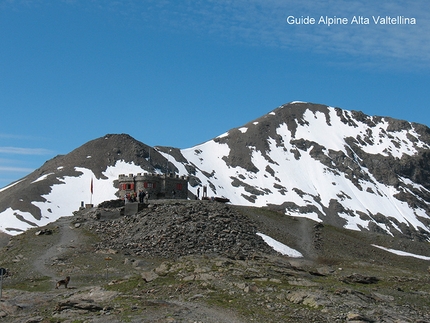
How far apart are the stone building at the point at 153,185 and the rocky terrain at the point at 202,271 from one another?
7.63 m

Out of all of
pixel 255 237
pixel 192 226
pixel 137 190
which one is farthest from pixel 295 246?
pixel 137 190

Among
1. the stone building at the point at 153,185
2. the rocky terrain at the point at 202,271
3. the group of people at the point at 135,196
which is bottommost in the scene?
the rocky terrain at the point at 202,271

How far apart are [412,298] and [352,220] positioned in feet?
522

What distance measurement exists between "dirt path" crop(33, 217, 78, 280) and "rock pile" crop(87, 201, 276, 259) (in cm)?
254

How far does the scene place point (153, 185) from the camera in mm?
77188

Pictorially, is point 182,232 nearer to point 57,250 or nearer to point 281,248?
point 281,248

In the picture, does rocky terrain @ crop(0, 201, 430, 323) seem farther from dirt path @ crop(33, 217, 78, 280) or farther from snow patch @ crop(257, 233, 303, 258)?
snow patch @ crop(257, 233, 303, 258)

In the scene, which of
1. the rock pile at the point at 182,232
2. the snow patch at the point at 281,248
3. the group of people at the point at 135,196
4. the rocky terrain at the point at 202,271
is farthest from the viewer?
the group of people at the point at 135,196

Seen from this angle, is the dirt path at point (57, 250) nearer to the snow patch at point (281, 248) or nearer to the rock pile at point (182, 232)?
the rock pile at point (182, 232)

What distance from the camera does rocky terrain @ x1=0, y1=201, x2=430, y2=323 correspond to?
30641 millimetres

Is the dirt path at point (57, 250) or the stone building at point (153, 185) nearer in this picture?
the dirt path at point (57, 250)

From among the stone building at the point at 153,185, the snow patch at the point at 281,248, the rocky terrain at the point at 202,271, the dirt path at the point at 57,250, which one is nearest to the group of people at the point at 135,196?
the stone building at the point at 153,185

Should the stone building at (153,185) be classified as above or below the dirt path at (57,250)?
above

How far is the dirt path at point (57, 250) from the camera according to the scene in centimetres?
4775
